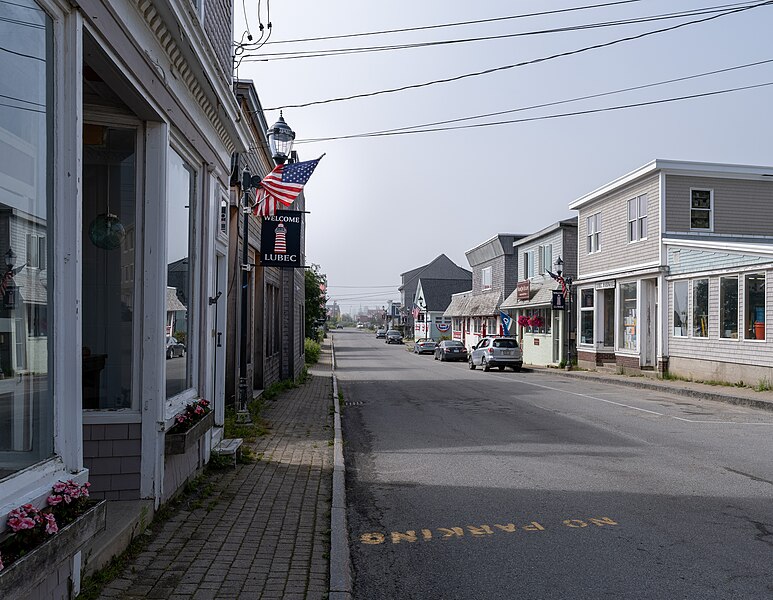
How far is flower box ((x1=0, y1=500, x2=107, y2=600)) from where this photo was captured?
2996mm

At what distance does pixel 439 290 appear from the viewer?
8050 cm

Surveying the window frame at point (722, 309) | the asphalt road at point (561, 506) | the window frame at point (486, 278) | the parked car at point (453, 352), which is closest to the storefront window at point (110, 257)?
the asphalt road at point (561, 506)

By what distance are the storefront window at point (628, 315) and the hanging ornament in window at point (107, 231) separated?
23.4m

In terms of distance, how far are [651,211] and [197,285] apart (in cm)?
2118

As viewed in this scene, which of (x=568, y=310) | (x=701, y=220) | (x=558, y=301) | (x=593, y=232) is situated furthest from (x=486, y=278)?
(x=701, y=220)

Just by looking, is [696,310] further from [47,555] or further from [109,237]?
[47,555]

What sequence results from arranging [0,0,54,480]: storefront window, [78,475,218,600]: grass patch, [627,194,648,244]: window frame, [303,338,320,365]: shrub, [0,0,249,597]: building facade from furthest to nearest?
[303,338,320,365]: shrub, [627,194,648,244]: window frame, [78,475,218,600]: grass patch, [0,0,249,597]: building facade, [0,0,54,480]: storefront window

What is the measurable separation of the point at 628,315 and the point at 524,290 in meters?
11.0

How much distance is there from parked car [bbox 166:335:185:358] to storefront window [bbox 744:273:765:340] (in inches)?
679

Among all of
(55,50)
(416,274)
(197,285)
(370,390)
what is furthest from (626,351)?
(416,274)

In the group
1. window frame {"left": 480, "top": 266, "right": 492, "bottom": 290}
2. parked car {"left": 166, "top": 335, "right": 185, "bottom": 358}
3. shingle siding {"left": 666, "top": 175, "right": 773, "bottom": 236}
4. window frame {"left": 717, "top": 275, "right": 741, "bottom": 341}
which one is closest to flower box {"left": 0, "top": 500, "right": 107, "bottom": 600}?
parked car {"left": 166, "top": 335, "right": 185, "bottom": 358}

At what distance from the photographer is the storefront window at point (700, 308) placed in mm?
22312

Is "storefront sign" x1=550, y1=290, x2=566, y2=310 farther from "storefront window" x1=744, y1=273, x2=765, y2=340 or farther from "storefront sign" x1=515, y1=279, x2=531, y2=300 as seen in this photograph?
"storefront window" x1=744, y1=273, x2=765, y2=340

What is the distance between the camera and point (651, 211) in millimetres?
25438
